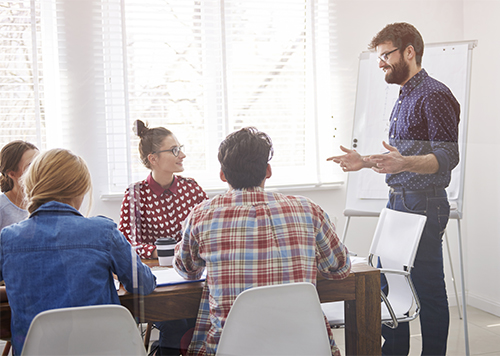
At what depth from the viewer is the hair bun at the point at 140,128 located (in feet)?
5.15

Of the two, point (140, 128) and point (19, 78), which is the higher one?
point (19, 78)

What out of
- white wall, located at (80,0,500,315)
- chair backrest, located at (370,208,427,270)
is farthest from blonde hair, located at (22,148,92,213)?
chair backrest, located at (370,208,427,270)

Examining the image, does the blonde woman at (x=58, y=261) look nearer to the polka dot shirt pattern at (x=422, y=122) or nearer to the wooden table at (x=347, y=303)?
the wooden table at (x=347, y=303)

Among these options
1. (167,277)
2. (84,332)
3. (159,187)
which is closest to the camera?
(84,332)

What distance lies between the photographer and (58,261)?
1.26m

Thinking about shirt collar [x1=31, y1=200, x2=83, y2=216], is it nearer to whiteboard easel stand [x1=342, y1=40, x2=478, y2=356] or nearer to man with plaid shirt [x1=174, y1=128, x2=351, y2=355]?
man with plaid shirt [x1=174, y1=128, x2=351, y2=355]

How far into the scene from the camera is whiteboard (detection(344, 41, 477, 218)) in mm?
1609

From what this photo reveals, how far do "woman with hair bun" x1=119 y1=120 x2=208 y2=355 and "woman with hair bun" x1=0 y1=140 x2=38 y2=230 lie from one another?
333mm

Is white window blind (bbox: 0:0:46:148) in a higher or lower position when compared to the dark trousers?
higher

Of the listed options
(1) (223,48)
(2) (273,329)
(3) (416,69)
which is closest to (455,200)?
(3) (416,69)

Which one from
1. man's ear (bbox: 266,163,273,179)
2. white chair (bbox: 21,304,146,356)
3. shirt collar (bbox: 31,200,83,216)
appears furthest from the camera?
man's ear (bbox: 266,163,273,179)

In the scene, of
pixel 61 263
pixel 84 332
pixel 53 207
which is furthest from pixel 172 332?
pixel 53 207

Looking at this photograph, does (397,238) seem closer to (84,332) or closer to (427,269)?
(427,269)

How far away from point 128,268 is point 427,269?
3.65 feet
